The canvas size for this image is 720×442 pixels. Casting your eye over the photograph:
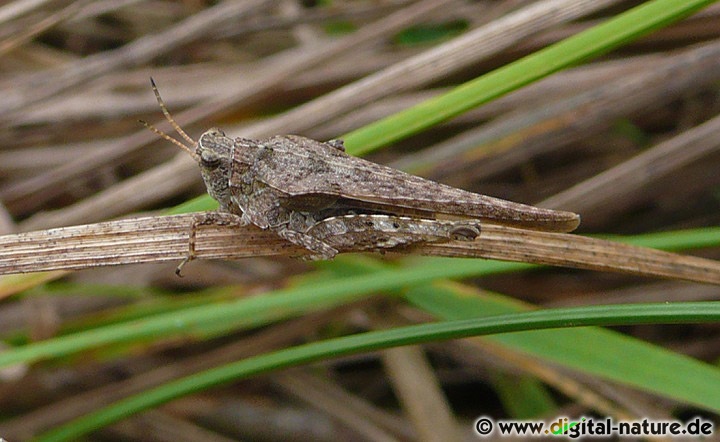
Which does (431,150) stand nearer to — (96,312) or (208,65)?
(208,65)

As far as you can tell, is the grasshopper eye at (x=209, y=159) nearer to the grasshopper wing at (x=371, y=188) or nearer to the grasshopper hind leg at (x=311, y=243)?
the grasshopper wing at (x=371, y=188)

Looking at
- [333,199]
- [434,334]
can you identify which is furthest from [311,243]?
[434,334]

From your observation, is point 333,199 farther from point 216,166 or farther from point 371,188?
point 216,166

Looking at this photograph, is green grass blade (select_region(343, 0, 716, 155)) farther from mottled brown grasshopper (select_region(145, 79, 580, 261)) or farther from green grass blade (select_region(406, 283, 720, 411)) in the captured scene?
green grass blade (select_region(406, 283, 720, 411))

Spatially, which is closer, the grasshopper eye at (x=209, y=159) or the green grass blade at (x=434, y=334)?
the green grass blade at (x=434, y=334)

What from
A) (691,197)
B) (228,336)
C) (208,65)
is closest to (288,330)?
(228,336)

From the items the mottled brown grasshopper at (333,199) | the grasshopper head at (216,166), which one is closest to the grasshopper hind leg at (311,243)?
the mottled brown grasshopper at (333,199)

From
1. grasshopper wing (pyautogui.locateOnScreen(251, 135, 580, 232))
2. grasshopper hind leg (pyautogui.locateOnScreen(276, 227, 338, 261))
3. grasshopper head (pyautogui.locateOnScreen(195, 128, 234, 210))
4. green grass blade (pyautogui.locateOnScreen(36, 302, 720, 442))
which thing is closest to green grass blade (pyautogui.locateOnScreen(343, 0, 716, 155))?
grasshopper wing (pyautogui.locateOnScreen(251, 135, 580, 232))
